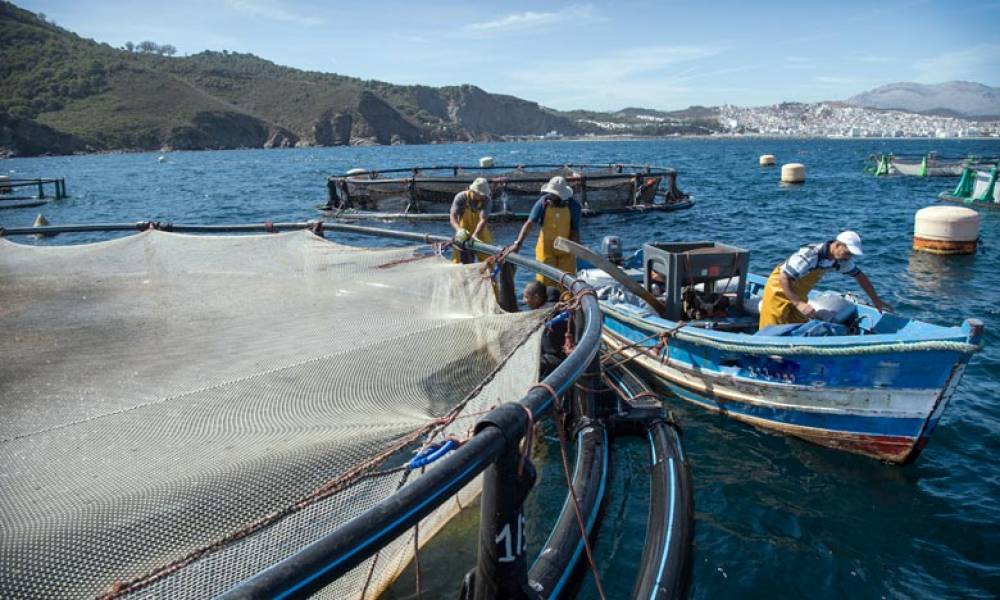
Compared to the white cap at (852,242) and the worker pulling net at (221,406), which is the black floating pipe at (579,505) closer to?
the worker pulling net at (221,406)

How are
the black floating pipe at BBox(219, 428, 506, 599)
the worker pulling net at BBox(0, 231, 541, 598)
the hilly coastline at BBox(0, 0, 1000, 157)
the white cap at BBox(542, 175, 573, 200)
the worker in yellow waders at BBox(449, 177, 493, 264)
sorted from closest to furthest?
the black floating pipe at BBox(219, 428, 506, 599)
the worker pulling net at BBox(0, 231, 541, 598)
the white cap at BBox(542, 175, 573, 200)
the worker in yellow waders at BBox(449, 177, 493, 264)
the hilly coastline at BBox(0, 0, 1000, 157)

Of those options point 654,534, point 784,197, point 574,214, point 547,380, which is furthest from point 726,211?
point 547,380

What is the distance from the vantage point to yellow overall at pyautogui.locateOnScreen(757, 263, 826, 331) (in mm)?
7859

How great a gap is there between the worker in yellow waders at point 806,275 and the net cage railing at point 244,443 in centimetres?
444

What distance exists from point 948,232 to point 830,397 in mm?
15185

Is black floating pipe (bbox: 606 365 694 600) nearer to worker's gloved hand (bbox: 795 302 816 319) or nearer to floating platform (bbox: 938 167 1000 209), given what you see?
worker's gloved hand (bbox: 795 302 816 319)

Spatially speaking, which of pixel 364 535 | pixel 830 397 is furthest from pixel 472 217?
pixel 364 535

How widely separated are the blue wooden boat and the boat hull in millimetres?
12

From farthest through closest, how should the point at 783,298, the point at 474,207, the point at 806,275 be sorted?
1. the point at 474,207
2. the point at 783,298
3. the point at 806,275

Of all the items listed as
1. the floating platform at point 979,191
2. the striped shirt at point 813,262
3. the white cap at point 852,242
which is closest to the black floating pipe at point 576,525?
the striped shirt at point 813,262

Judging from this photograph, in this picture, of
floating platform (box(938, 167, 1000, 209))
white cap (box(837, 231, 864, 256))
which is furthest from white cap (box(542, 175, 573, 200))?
floating platform (box(938, 167, 1000, 209))

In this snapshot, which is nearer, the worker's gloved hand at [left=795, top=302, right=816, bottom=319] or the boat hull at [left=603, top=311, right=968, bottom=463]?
the boat hull at [left=603, top=311, right=968, bottom=463]

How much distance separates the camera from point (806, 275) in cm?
775

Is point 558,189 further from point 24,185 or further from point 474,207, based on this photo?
Result: point 24,185
